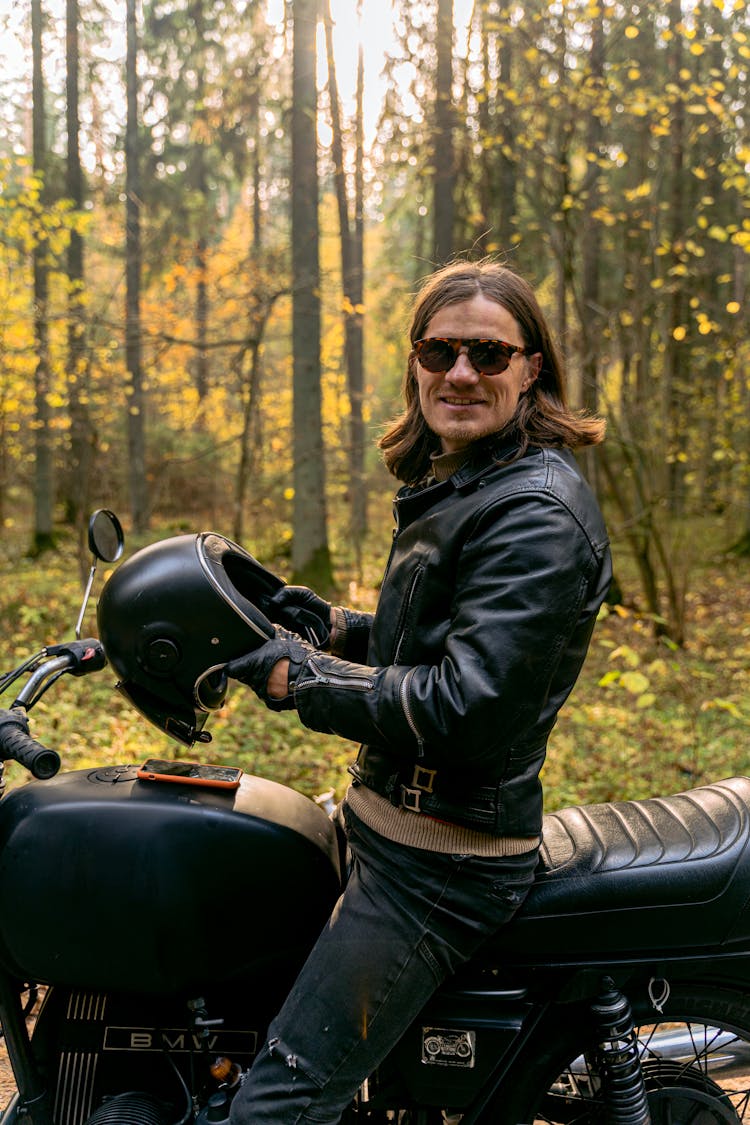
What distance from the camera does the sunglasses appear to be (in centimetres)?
202

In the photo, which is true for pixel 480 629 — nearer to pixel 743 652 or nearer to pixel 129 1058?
pixel 129 1058

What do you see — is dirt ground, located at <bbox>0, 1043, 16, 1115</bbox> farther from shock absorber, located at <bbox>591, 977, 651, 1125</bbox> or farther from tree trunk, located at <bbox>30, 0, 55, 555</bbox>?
tree trunk, located at <bbox>30, 0, 55, 555</bbox>

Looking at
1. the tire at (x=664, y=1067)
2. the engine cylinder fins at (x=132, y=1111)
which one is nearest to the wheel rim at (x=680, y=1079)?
the tire at (x=664, y=1067)

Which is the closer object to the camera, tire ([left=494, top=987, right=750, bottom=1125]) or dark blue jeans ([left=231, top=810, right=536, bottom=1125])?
dark blue jeans ([left=231, top=810, right=536, bottom=1125])

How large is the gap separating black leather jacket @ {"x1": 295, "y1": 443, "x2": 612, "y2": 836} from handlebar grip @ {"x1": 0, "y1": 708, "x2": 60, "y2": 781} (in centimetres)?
51

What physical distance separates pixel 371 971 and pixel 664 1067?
0.88 meters

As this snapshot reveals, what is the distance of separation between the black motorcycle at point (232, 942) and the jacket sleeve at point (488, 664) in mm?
316

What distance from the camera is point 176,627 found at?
1939 mm

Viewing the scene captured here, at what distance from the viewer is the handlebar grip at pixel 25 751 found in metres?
1.75

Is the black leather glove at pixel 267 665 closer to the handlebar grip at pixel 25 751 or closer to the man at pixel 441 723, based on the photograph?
the man at pixel 441 723

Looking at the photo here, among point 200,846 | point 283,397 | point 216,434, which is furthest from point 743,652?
point 216,434

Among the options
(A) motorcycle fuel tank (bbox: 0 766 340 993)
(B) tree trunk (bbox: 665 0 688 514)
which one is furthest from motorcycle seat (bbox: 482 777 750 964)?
(B) tree trunk (bbox: 665 0 688 514)

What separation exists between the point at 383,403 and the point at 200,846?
46.8 ft

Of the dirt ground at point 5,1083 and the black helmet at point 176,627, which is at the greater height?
the black helmet at point 176,627
